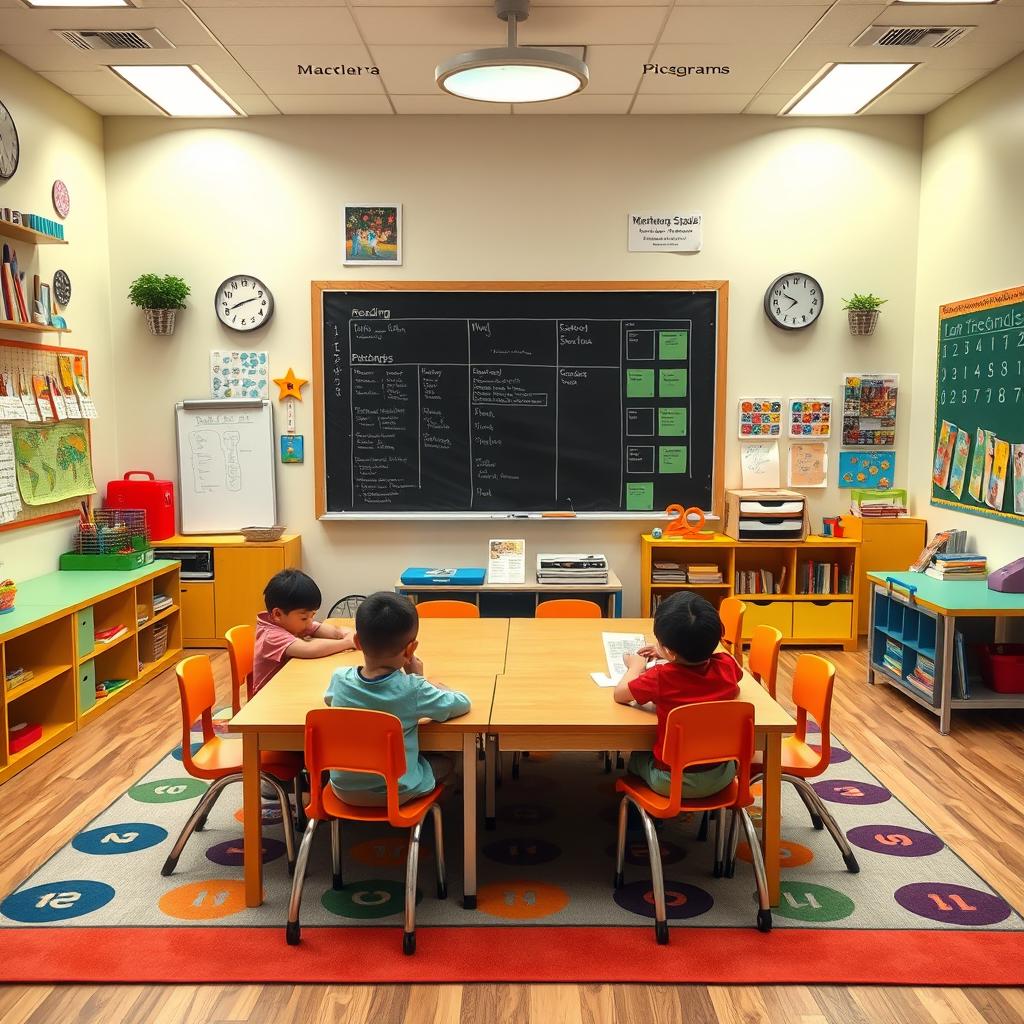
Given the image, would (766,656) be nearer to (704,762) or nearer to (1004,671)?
(704,762)

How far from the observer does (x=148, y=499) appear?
596 centimetres

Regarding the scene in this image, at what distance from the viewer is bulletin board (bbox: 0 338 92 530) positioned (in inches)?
192

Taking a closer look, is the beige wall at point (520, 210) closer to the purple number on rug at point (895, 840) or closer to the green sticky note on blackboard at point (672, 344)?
the green sticky note on blackboard at point (672, 344)

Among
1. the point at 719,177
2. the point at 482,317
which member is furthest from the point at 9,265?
the point at 719,177

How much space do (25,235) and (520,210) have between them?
2.88 m

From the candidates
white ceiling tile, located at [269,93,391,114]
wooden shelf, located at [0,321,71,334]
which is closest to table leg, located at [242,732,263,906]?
wooden shelf, located at [0,321,71,334]

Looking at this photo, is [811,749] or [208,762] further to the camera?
[811,749]

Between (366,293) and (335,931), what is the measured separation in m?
4.29

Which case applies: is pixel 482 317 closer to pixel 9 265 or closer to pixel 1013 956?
pixel 9 265

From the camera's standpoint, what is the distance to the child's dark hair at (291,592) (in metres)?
3.40

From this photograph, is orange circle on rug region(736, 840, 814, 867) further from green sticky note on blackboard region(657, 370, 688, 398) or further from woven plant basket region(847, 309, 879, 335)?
woven plant basket region(847, 309, 879, 335)

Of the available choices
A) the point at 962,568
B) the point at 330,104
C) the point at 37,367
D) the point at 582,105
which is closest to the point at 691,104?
the point at 582,105

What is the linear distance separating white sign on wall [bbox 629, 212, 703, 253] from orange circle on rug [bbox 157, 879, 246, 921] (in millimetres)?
4542

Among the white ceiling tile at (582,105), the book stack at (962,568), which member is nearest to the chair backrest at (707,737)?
the book stack at (962,568)
